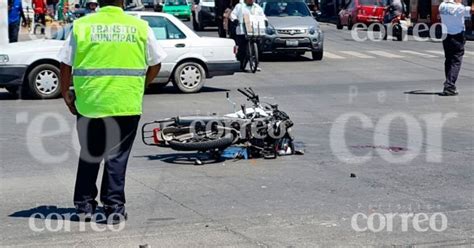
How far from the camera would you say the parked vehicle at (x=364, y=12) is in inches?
1661

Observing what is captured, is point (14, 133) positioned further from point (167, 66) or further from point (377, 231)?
point (377, 231)

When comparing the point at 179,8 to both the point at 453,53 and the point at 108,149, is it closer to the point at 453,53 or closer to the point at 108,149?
the point at 453,53

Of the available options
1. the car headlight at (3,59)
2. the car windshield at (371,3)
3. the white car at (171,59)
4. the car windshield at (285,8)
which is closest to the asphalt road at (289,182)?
the white car at (171,59)

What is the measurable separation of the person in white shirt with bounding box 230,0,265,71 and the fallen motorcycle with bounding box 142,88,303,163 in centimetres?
1187

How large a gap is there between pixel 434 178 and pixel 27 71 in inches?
376

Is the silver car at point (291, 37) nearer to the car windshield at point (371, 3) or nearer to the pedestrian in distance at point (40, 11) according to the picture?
the pedestrian in distance at point (40, 11)

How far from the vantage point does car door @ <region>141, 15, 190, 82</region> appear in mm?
18859

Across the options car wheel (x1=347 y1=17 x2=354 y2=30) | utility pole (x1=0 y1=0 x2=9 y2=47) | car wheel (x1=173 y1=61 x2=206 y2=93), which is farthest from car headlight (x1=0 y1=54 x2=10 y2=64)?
car wheel (x1=347 y1=17 x2=354 y2=30)

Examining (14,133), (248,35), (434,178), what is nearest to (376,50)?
(248,35)

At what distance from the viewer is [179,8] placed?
188 ft

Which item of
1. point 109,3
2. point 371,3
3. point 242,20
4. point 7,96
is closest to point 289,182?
point 109,3

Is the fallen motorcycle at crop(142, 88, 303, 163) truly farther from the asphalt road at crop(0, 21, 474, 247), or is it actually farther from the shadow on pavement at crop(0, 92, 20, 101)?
the shadow on pavement at crop(0, 92, 20, 101)

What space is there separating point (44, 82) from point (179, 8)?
131 feet

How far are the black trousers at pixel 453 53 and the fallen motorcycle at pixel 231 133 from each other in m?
7.35
